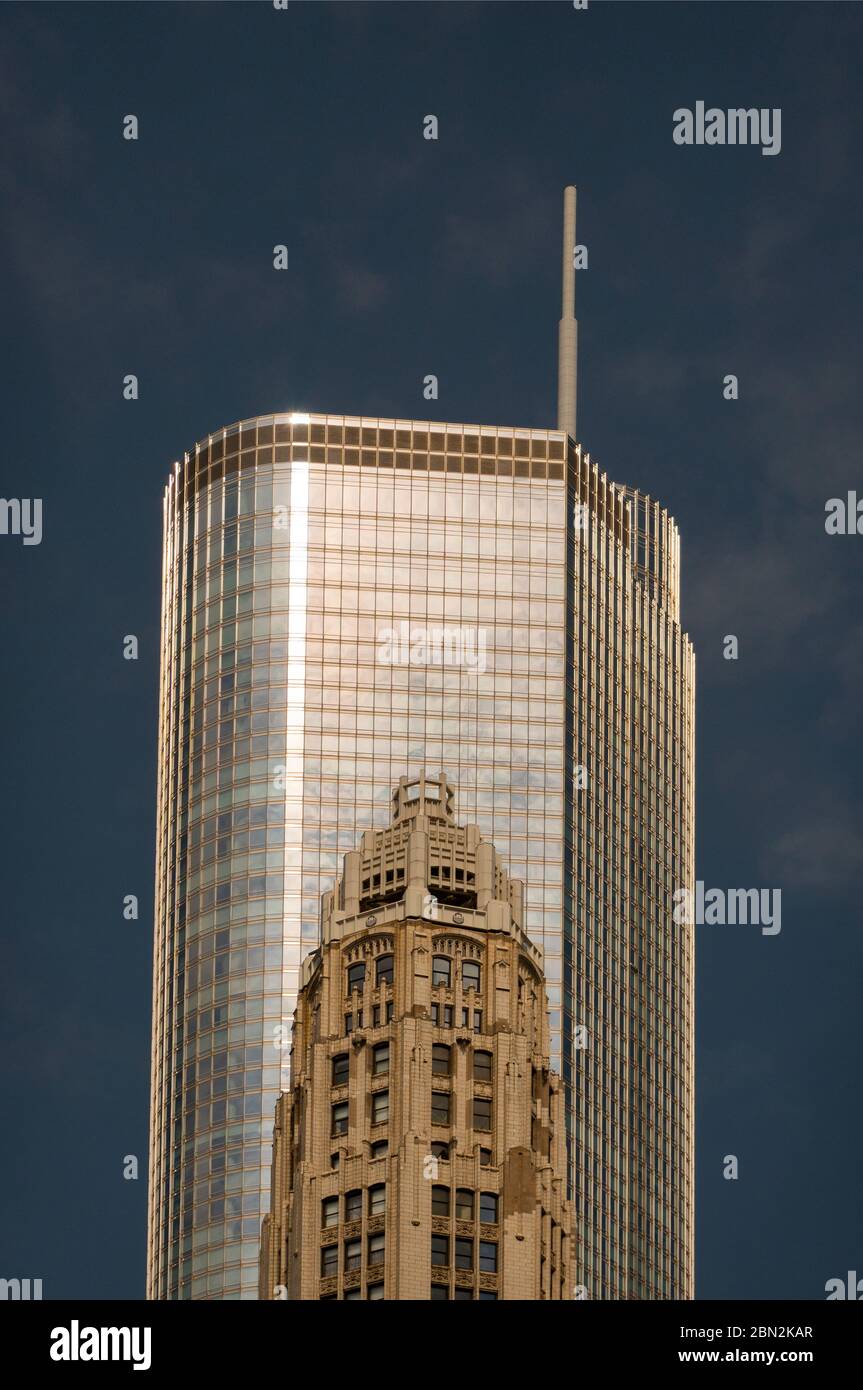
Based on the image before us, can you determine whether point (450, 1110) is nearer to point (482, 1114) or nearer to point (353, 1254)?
point (482, 1114)

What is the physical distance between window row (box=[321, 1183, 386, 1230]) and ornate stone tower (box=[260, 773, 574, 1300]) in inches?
2.2

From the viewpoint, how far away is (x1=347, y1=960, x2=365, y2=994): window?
136375 millimetres

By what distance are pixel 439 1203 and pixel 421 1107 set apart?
13.3ft

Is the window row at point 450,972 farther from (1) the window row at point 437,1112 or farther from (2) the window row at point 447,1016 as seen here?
(1) the window row at point 437,1112

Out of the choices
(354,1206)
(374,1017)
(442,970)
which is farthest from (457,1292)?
(442,970)

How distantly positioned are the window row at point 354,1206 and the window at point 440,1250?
2.47m

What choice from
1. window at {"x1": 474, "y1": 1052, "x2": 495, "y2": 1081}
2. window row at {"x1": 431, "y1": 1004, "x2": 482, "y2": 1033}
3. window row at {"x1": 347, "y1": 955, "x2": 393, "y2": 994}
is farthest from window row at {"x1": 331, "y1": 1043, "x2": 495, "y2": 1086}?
window row at {"x1": 347, "y1": 955, "x2": 393, "y2": 994}

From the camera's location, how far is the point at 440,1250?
129250 mm

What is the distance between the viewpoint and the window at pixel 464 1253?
129 meters

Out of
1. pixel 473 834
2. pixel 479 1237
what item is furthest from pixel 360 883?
pixel 479 1237
